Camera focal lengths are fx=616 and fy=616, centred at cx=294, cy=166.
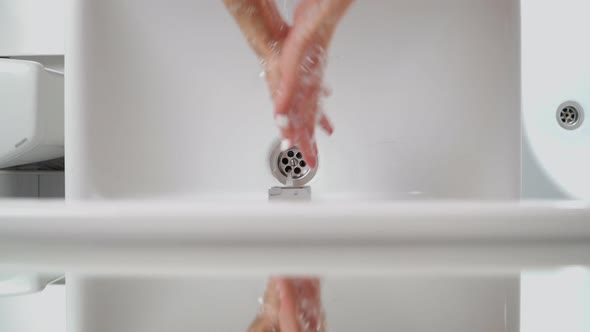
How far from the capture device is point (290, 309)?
9.9 inches

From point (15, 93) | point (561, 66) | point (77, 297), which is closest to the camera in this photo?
point (77, 297)

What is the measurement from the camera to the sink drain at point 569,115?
3.63ft

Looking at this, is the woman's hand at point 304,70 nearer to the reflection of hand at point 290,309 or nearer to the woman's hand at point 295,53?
the woman's hand at point 295,53

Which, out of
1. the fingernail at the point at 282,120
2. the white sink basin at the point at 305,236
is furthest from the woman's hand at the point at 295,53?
the white sink basin at the point at 305,236

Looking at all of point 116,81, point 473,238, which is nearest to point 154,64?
point 116,81

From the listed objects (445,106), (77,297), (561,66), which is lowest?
(77,297)

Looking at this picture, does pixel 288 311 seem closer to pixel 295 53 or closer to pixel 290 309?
pixel 290 309

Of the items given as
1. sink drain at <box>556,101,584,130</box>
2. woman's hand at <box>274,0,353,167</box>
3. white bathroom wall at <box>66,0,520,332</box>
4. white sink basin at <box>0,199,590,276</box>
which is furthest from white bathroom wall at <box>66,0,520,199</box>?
sink drain at <box>556,101,584,130</box>

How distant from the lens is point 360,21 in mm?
596

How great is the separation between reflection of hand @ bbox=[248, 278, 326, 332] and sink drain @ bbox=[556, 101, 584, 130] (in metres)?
0.96

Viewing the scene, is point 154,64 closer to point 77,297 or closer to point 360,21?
point 360,21

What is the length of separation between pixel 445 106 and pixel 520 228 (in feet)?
0.85

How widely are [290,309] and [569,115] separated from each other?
1008 millimetres

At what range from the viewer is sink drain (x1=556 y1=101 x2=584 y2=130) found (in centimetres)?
111
